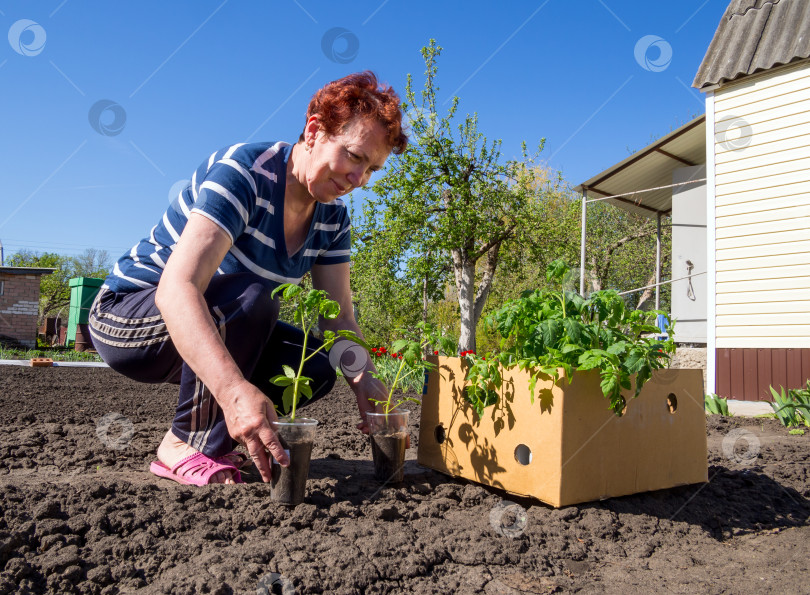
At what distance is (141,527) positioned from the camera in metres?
1.50

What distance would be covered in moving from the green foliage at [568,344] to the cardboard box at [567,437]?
0.06 m

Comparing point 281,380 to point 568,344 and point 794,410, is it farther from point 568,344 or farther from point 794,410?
point 794,410

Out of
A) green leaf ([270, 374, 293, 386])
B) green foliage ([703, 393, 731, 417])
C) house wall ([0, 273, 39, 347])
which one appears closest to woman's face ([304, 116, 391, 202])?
green leaf ([270, 374, 293, 386])

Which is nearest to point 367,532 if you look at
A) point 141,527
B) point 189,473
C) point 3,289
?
point 141,527

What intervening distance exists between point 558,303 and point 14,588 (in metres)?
1.73

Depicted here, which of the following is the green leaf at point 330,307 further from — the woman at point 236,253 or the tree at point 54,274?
the tree at point 54,274

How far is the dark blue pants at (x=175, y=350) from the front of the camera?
1931 millimetres

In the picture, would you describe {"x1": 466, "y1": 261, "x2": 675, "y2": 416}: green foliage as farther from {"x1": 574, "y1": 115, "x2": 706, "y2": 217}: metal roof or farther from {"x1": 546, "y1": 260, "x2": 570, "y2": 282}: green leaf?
{"x1": 574, "y1": 115, "x2": 706, "y2": 217}: metal roof

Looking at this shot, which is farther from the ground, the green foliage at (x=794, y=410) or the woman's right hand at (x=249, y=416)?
the woman's right hand at (x=249, y=416)

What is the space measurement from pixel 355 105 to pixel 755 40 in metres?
6.38

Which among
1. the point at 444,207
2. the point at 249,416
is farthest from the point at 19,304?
the point at 249,416

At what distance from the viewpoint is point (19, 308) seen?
15508 mm

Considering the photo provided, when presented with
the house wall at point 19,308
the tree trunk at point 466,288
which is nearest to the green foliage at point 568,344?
the tree trunk at point 466,288

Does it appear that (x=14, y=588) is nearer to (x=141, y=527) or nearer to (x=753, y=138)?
(x=141, y=527)
